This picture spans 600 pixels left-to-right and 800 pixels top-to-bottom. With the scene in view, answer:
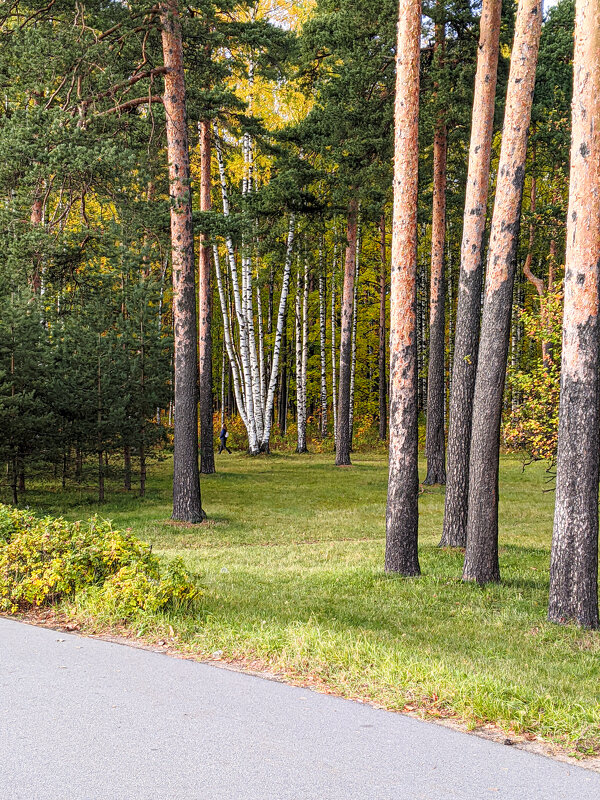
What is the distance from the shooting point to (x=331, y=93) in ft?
63.4

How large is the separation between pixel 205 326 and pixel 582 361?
18839 millimetres

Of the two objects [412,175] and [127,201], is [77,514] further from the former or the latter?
[412,175]

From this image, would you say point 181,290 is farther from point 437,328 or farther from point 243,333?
point 243,333

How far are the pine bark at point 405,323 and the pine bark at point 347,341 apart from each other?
50.2 ft

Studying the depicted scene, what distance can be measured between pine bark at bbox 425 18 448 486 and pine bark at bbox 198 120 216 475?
729 cm

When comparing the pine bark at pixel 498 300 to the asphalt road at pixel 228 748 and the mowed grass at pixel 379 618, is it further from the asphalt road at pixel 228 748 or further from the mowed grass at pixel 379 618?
the asphalt road at pixel 228 748

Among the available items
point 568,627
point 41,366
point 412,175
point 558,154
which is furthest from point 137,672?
point 558,154

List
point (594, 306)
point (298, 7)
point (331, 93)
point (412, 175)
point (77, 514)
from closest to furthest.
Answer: point (594, 306) < point (412, 175) < point (77, 514) < point (331, 93) < point (298, 7)

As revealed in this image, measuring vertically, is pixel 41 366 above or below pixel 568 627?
above

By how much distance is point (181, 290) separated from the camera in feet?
51.1

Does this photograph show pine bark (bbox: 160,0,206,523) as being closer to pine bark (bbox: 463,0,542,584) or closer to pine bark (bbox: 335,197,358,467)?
pine bark (bbox: 463,0,542,584)

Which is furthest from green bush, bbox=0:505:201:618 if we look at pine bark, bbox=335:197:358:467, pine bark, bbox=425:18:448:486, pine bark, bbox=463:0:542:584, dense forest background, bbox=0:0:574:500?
pine bark, bbox=335:197:358:467

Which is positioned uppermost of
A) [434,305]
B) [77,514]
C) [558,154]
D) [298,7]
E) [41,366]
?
[298,7]

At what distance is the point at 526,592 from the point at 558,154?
16107 millimetres
